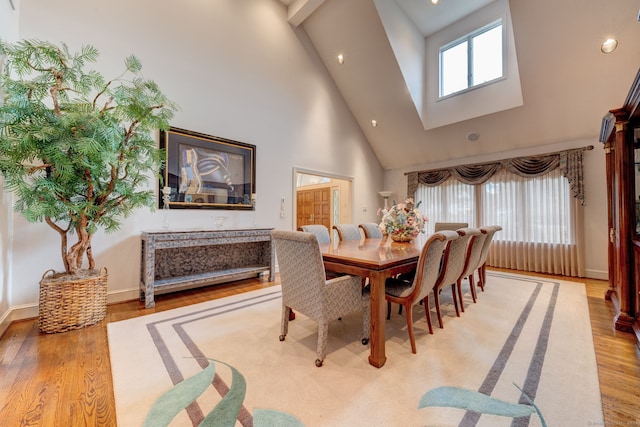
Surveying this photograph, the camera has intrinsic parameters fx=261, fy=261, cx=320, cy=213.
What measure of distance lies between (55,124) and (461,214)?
6337 millimetres

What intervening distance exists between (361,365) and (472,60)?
543 centimetres

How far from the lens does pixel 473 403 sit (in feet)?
4.73

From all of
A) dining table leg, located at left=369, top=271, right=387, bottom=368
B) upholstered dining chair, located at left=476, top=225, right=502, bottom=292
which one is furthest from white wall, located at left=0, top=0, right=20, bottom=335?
upholstered dining chair, located at left=476, top=225, right=502, bottom=292

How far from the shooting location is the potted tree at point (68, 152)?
200 cm

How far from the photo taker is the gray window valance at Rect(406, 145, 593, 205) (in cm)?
423

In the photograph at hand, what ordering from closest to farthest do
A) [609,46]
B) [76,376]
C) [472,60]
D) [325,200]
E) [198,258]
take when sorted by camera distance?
[76,376] → [609,46] → [198,258] → [472,60] → [325,200]

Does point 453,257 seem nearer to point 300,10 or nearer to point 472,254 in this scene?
point 472,254

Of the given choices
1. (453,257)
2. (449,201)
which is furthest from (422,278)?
(449,201)

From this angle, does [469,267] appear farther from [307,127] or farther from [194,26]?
[194,26]

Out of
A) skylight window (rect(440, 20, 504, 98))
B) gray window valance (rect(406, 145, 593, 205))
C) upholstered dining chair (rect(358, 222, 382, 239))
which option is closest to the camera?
upholstered dining chair (rect(358, 222, 382, 239))

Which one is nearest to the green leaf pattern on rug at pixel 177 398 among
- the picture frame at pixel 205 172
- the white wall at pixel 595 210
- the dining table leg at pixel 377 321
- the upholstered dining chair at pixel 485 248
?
the dining table leg at pixel 377 321

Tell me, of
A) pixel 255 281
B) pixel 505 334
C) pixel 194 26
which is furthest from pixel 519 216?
pixel 194 26

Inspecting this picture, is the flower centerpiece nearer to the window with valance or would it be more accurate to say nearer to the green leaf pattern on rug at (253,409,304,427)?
the green leaf pattern on rug at (253,409,304,427)

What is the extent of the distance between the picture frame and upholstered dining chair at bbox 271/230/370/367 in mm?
2282
